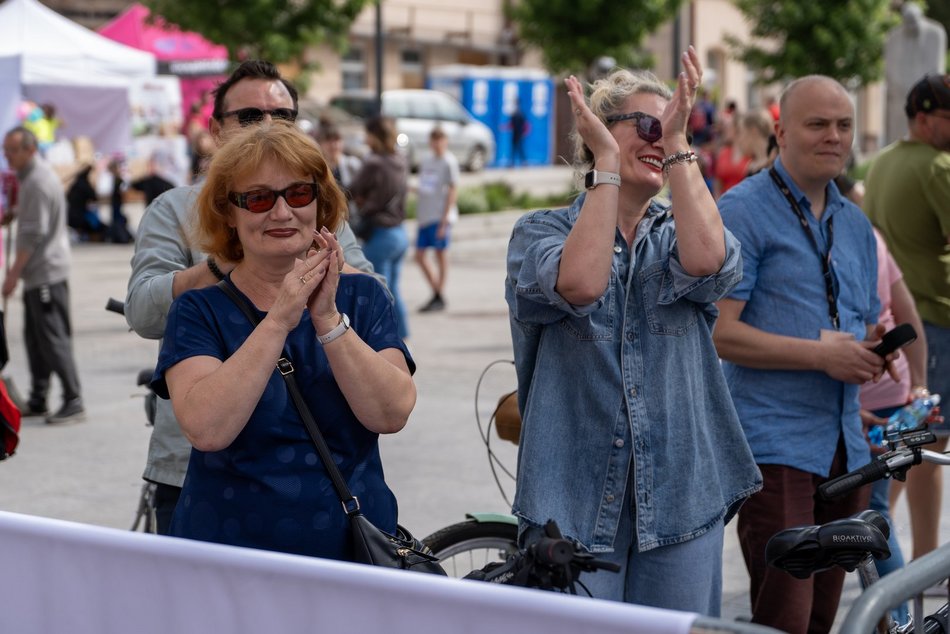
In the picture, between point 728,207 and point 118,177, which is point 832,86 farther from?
point 118,177

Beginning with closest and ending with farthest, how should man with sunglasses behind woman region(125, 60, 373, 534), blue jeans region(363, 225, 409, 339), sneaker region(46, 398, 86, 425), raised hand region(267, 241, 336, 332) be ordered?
raised hand region(267, 241, 336, 332) < man with sunglasses behind woman region(125, 60, 373, 534) < sneaker region(46, 398, 86, 425) < blue jeans region(363, 225, 409, 339)

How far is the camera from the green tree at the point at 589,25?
987 inches

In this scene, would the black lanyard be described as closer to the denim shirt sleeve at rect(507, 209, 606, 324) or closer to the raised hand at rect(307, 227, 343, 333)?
the denim shirt sleeve at rect(507, 209, 606, 324)

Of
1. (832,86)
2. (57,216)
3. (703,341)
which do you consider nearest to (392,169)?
(57,216)

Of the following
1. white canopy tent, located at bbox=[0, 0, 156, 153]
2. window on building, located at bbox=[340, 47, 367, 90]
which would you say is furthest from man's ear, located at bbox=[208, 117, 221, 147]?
window on building, located at bbox=[340, 47, 367, 90]

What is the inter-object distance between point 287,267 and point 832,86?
2.03 m

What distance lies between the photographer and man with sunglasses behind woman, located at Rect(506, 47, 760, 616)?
10.4ft

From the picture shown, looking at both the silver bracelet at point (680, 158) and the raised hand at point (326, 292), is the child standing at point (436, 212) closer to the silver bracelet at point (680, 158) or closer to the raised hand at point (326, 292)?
the silver bracelet at point (680, 158)

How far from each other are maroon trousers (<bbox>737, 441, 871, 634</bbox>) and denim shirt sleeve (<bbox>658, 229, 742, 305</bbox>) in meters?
0.92

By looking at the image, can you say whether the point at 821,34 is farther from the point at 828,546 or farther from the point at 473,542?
the point at 828,546

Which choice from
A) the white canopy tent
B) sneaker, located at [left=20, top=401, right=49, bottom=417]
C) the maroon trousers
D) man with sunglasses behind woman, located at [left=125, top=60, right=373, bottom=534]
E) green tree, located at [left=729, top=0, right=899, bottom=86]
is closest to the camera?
man with sunglasses behind woman, located at [left=125, top=60, right=373, bottom=534]

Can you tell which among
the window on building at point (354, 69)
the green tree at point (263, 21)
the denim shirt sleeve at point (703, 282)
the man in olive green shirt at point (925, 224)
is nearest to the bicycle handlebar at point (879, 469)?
the denim shirt sleeve at point (703, 282)

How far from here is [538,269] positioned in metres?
3.17

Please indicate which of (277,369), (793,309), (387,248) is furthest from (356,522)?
(387,248)
